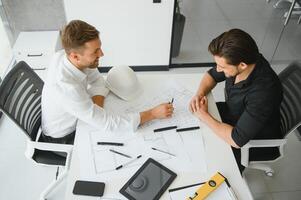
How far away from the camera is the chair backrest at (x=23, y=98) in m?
1.66

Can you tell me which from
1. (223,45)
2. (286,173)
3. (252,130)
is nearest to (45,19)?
(223,45)

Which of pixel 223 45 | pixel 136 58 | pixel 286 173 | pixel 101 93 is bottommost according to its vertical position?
pixel 286 173

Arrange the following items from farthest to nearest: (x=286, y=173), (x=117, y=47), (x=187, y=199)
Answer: (x=117, y=47), (x=286, y=173), (x=187, y=199)

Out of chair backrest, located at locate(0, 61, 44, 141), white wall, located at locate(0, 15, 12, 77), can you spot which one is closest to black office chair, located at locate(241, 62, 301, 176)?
chair backrest, located at locate(0, 61, 44, 141)

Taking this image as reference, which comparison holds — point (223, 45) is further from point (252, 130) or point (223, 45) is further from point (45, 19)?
point (45, 19)

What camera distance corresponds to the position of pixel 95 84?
1843 mm

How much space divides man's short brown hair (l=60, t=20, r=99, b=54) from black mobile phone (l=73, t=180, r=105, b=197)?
2.20 feet

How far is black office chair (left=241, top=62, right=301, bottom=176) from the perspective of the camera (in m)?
1.74

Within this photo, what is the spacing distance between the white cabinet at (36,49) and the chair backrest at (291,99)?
7.18ft

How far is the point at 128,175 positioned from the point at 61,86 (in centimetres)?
56

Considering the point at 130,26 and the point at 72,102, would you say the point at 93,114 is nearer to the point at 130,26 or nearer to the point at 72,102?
the point at 72,102

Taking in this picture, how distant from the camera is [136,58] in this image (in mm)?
3180

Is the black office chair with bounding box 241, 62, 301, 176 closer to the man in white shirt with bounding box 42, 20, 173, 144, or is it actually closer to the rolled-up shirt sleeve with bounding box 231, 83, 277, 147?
the rolled-up shirt sleeve with bounding box 231, 83, 277, 147

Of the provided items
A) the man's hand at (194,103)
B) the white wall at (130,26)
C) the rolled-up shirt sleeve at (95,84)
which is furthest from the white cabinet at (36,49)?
the man's hand at (194,103)
